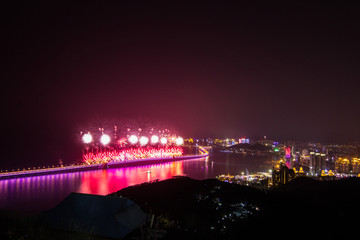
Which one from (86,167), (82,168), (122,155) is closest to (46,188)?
(82,168)

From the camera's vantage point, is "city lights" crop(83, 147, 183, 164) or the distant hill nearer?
the distant hill

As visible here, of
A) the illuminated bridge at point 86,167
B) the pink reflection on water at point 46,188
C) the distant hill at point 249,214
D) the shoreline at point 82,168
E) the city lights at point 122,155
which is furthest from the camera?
the city lights at point 122,155

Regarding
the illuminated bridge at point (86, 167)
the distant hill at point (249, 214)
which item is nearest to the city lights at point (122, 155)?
the illuminated bridge at point (86, 167)

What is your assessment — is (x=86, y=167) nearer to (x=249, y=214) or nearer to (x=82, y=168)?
(x=82, y=168)

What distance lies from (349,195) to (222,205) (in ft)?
16.3

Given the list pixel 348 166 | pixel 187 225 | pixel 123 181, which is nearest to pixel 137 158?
pixel 123 181

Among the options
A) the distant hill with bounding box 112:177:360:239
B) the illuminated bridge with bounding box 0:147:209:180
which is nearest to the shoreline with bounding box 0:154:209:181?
the illuminated bridge with bounding box 0:147:209:180

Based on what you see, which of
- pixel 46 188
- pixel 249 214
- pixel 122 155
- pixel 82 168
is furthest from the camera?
pixel 122 155

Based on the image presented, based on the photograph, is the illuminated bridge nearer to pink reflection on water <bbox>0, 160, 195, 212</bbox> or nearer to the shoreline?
the shoreline

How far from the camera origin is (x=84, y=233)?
196 inches

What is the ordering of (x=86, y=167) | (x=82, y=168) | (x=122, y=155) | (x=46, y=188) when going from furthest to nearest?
(x=122, y=155) < (x=86, y=167) < (x=82, y=168) < (x=46, y=188)

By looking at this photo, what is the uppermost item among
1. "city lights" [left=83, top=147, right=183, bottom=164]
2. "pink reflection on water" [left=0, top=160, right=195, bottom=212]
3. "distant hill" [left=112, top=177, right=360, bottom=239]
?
"distant hill" [left=112, top=177, right=360, bottom=239]

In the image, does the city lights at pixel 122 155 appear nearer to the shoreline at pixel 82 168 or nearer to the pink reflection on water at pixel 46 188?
the shoreline at pixel 82 168

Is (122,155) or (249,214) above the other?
(249,214)
